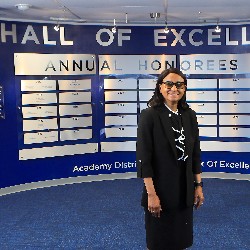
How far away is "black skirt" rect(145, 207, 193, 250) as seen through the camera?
2.54 metres

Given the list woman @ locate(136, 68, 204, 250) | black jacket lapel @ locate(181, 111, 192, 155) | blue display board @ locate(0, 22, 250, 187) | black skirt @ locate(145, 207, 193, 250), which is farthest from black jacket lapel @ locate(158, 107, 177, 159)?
blue display board @ locate(0, 22, 250, 187)

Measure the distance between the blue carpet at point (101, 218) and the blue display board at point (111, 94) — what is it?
50cm

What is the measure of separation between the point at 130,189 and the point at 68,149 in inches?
47.5

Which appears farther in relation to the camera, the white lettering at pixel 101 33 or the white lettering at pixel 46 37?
the white lettering at pixel 101 33

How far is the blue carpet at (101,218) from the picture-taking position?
3979 millimetres

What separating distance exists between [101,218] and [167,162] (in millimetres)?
2485

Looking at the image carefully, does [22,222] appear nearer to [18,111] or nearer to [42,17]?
[18,111]

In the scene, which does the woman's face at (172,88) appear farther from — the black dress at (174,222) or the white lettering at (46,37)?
the white lettering at (46,37)

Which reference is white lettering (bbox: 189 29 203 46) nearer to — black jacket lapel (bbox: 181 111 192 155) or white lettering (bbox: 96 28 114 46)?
white lettering (bbox: 96 28 114 46)

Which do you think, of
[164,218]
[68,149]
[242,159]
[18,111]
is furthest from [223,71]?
[164,218]

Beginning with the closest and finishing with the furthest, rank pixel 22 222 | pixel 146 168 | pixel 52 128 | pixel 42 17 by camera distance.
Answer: pixel 146 168 < pixel 22 222 < pixel 42 17 < pixel 52 128

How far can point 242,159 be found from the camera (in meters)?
6.58

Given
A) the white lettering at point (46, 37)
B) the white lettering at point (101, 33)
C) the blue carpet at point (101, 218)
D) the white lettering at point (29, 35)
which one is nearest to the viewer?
the blue carpet at point (101, 218)

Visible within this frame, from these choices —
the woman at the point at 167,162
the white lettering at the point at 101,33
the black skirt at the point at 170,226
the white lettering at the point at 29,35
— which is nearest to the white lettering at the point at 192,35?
the white lettering at the point at 101,33
